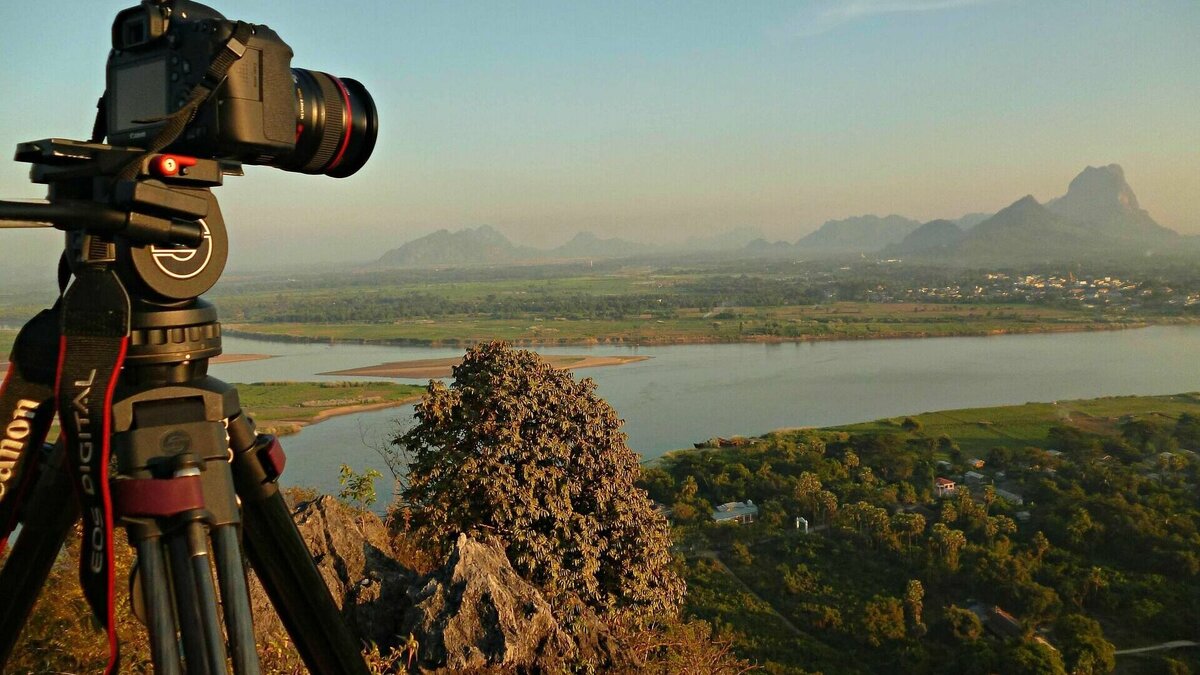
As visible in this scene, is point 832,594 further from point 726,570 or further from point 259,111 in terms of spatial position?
point 259,111

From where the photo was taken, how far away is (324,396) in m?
16.3

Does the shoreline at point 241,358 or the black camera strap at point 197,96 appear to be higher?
the black camera strap at point 197,96

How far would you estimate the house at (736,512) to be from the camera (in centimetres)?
1089

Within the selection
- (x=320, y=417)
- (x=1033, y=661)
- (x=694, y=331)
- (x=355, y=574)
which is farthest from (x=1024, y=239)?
(x=355, y=574)

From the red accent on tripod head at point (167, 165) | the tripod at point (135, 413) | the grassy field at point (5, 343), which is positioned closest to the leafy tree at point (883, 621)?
the grassy field at point (5, 343)

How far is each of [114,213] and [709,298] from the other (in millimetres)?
47035

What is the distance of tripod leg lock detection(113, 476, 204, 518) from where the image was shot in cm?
82

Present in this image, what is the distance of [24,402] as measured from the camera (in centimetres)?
89

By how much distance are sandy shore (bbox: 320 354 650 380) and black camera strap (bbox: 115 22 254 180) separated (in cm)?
1813

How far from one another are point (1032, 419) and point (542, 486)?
1589cm

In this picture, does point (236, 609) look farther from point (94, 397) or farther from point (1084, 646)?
point (1084, 646)

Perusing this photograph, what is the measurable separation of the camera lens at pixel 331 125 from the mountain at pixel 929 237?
143 m

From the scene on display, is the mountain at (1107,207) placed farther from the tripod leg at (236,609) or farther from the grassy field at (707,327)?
the tripod leg at (236,609)

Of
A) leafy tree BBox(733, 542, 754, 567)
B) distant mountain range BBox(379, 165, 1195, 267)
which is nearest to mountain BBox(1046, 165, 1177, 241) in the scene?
distant mountain range BBox(379, 165, 1195, 267)
